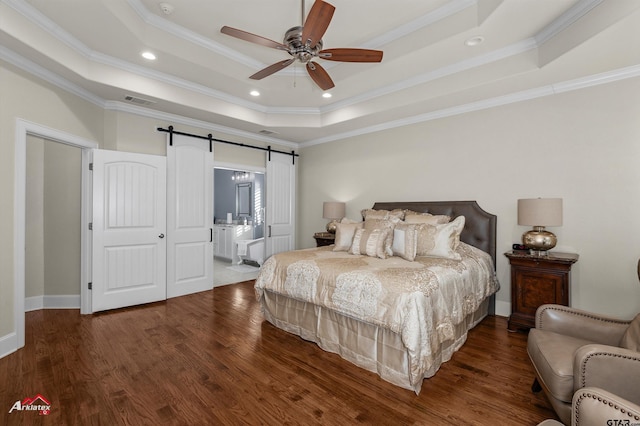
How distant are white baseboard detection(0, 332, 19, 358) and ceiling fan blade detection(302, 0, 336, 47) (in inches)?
144

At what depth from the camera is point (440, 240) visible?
324 cm

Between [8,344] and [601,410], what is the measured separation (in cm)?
420

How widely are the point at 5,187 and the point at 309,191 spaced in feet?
14.2

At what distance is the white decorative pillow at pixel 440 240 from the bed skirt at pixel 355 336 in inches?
28.2

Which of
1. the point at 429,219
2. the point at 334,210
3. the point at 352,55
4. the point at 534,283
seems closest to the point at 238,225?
the point at 334,210

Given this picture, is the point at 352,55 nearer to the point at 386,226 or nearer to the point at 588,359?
the point at 386,226

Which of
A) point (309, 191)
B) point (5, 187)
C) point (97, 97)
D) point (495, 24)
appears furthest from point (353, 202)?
point (5, 187)

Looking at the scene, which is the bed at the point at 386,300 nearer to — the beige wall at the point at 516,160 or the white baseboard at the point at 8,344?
the beige wall at the point at 516,160

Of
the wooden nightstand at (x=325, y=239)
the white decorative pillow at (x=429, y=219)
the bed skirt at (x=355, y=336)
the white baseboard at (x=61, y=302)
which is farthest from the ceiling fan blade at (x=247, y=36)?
the white baseboard at (x=61, y=302)

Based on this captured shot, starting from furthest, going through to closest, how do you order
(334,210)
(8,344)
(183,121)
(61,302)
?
(334,210) → (183,121) → (61,302) → (8,344)

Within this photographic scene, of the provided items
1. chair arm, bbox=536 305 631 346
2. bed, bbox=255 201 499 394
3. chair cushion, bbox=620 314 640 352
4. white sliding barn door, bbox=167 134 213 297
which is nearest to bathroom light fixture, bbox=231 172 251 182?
white sliding barn door, bbox=167 134 213 297

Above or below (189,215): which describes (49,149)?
above

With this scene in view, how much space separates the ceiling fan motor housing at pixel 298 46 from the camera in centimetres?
237

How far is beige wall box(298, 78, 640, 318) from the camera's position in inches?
115
